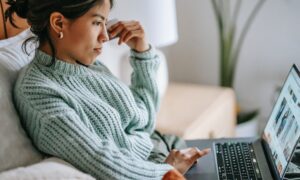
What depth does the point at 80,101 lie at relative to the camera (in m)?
1.17

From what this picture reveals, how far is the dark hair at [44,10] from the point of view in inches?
44.3

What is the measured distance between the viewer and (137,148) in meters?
1.32

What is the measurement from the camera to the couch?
1.04m

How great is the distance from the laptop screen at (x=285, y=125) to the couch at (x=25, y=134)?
1.68 feet

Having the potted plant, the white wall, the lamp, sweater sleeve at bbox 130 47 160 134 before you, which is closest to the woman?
sweater sleeve at bbox 130 47 160 134

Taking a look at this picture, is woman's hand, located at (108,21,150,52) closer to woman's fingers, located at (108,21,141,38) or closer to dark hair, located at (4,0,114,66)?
woman's fingers, located at (108,21,141,38)

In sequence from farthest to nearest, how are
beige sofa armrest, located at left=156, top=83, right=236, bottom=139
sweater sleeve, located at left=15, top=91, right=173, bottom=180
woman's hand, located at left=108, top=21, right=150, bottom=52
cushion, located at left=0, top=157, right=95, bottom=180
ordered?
beige sofa armrest, located at left=156, top=83, right=236, bottom=139
woman's hand, located at left=108, top=21, right=150, bottom=52
sweater sleeve, located at left=15, top=91, right=173, bottom=180
cushion, located at left=0, top=157, right=95, bottom=180

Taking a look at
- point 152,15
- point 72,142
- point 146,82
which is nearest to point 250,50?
point 152,15

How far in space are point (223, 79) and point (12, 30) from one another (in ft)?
4.37

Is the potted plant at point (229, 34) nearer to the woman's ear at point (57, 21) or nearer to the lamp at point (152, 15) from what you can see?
the lamp at point (152, 15)

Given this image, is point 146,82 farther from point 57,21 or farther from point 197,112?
point 197,112

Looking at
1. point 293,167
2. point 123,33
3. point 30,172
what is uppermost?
point 123,33

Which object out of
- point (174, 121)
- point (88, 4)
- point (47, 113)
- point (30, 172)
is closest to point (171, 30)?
point (174, 121)

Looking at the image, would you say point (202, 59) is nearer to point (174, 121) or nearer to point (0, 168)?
point (174, 121)
